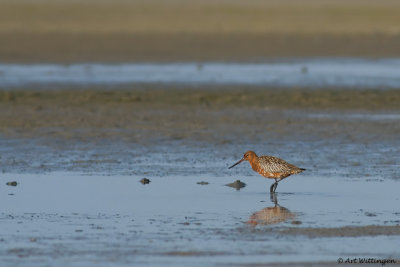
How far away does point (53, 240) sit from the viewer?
9.65 m

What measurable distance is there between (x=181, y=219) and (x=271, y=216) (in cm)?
103

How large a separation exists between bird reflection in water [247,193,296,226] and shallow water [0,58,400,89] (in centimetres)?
1549

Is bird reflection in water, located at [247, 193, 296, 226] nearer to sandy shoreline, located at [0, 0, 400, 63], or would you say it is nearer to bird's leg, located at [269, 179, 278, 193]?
bird's leg, located at [269, 179, 278, 193]

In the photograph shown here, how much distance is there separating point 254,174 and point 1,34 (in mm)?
35611

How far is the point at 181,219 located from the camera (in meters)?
10.9

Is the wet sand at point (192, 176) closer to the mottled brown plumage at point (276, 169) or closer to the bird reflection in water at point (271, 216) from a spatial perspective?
the bird reflection in water at point (271, 216)

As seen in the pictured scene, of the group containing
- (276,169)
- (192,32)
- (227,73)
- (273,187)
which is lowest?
(273,187)

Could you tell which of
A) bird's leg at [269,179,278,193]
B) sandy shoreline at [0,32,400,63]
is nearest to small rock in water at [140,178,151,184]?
bird's leg at [269,179,278,193]

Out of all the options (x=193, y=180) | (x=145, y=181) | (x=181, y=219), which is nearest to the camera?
(x=181, y=219)

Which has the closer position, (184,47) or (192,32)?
(184,47)

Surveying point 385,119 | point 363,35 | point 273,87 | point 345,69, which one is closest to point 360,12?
point 363,35

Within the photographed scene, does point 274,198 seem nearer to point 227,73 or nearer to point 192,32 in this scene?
point 227,73

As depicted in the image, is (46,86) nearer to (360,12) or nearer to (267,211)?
(267,211)

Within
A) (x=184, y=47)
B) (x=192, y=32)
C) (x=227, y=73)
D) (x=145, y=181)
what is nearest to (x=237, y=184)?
(x=145, y=181)
